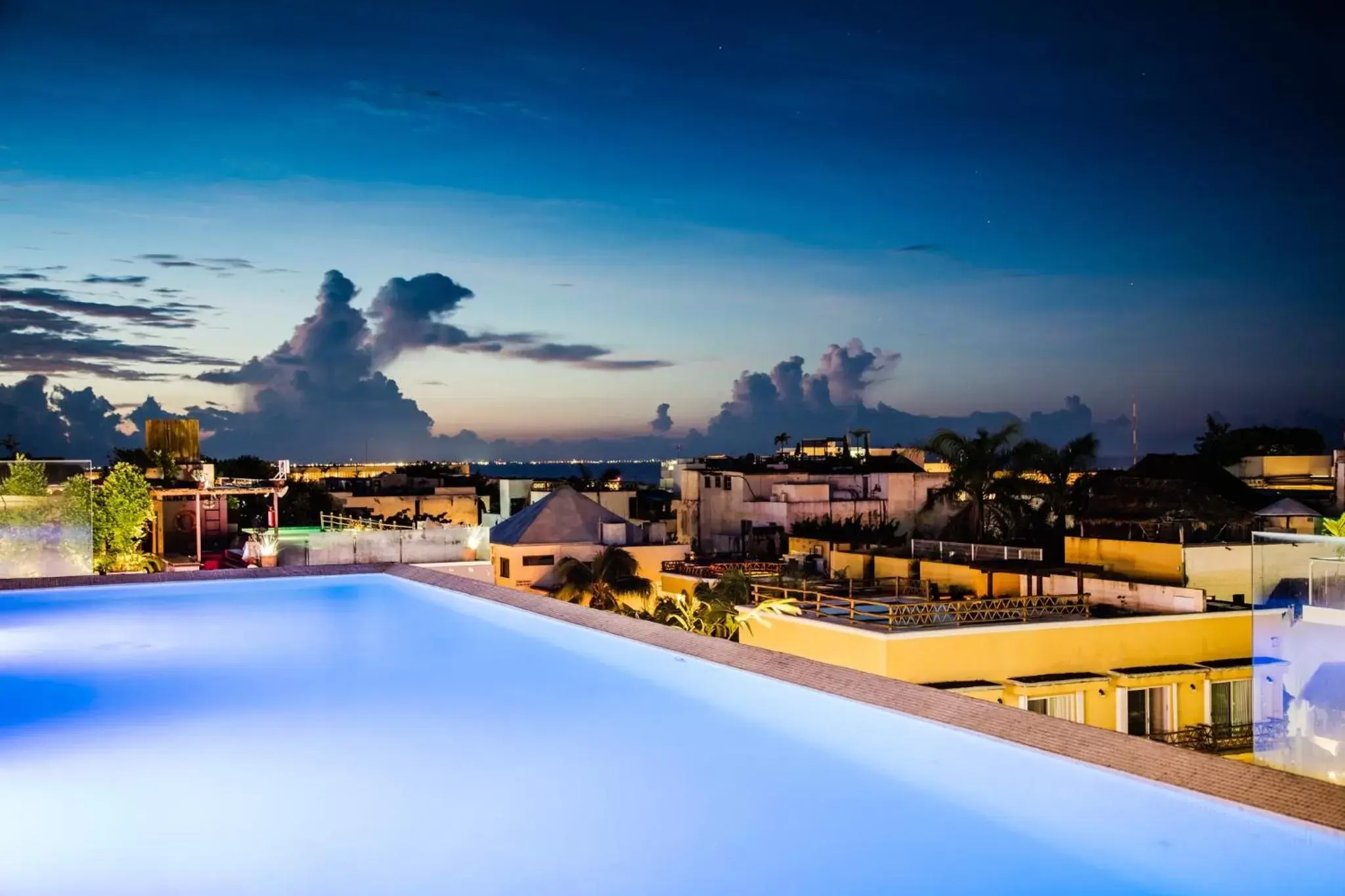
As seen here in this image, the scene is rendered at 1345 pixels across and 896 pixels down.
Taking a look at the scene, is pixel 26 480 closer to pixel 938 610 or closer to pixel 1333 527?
pixel 938 610

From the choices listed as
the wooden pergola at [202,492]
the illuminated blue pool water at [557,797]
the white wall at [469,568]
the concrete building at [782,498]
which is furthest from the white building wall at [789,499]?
the illuminated blue pool water at [557,797]

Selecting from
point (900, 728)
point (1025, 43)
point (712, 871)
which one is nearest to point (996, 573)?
point (1025, 43)

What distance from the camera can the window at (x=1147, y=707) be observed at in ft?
41.2

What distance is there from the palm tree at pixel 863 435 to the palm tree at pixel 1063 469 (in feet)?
58.7

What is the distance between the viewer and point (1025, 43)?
2105 centimetres

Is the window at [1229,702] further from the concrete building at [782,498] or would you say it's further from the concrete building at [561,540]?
the concrete building at [782,498]

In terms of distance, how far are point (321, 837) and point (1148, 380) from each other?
44.0 m

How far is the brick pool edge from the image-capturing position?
2916 millimetres

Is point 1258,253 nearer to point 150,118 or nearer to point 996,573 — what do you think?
point 996,573

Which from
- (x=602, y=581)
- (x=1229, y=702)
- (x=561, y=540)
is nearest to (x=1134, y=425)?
(x=561, y=540)

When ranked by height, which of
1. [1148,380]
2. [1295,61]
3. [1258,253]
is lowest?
[1148,380]

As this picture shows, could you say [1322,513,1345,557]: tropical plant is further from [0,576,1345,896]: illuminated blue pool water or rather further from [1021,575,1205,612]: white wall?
[1021,575,1205,612]: white wall

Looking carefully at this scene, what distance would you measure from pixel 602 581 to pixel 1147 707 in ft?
27.9

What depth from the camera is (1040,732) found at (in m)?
3.64
